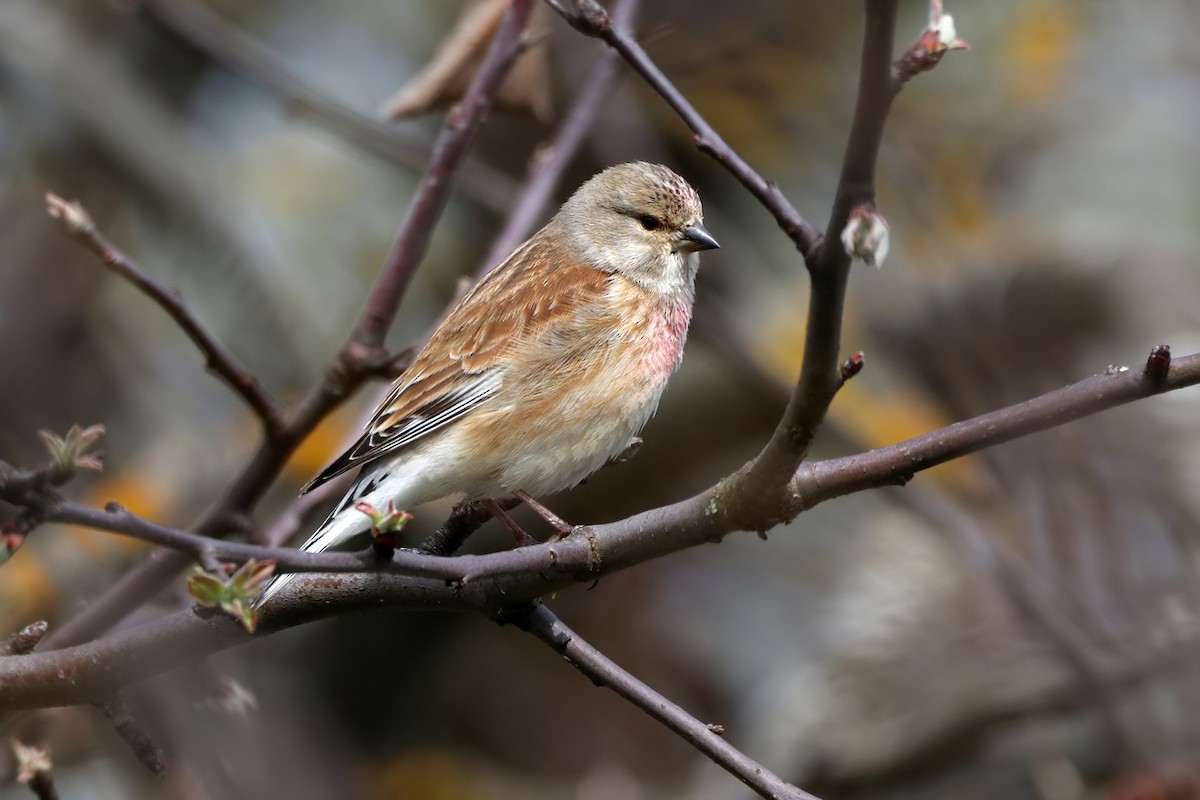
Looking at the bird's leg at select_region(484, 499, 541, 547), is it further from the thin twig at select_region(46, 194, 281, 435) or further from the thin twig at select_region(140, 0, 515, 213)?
the thin twig at select_region(140, 0, 515, 213)

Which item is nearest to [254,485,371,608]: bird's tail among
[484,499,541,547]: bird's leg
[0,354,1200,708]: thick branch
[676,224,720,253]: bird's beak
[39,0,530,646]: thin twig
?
[39,0,530,646]: thin twig

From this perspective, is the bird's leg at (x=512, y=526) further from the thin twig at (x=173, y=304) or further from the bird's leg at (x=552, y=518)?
the thin twig at (x=173, y=304)

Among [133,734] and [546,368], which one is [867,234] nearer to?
[133,734]

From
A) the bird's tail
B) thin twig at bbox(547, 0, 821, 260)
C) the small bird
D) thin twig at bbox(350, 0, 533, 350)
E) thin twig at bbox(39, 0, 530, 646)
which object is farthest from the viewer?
the small bird

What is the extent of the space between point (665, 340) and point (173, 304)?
1648mm

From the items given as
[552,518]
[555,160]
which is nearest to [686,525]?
[552,518]

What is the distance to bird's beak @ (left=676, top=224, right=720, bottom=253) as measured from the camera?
463 cm

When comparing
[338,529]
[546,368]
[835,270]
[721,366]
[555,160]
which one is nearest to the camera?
[835,270]

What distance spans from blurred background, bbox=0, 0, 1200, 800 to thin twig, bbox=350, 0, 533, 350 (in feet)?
2.14

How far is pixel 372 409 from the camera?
4.66 meters

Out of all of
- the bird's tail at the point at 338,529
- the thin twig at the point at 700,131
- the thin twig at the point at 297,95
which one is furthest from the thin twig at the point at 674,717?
the thin twig at the point at 297,95

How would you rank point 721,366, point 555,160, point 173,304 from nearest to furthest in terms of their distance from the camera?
point 173,304, point 555,160, point 721,366

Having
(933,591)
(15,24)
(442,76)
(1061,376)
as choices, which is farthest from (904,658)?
(15,24)

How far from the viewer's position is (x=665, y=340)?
177 inches
